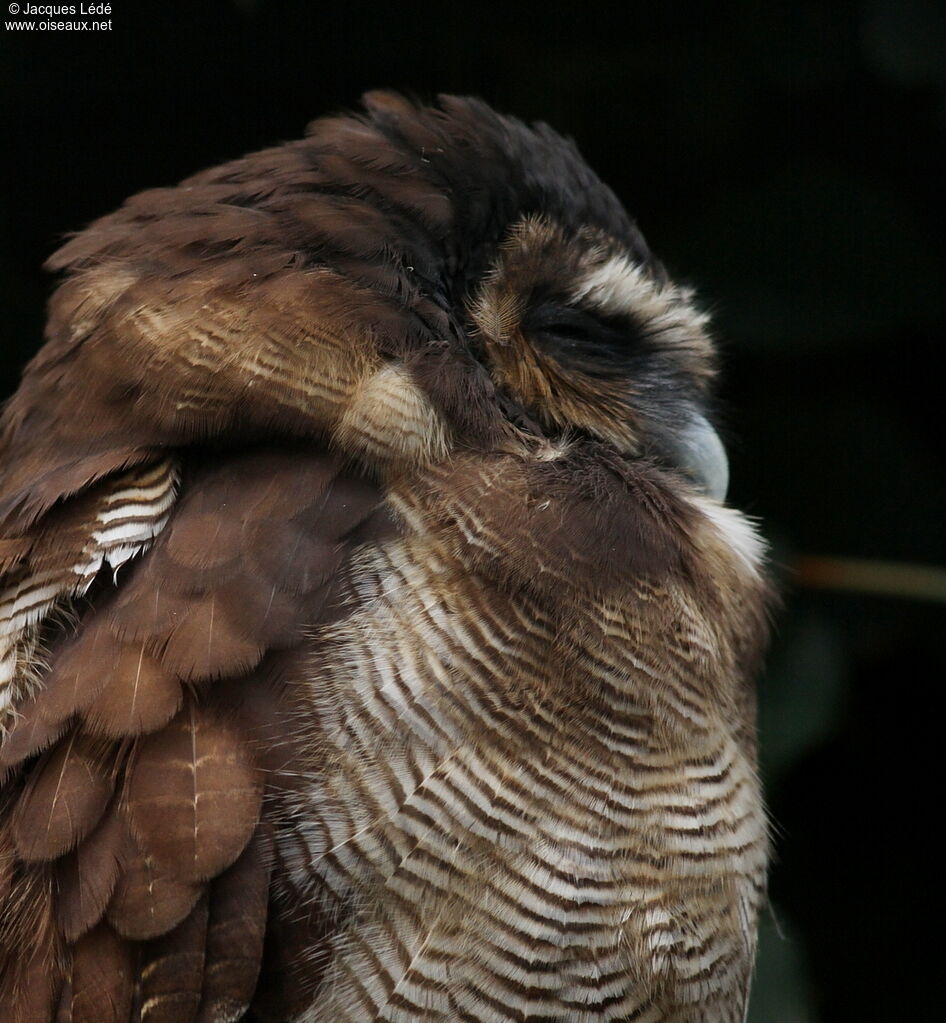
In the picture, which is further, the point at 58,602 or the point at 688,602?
the point at 688,602

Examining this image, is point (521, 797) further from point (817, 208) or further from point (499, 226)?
point (817, 208)

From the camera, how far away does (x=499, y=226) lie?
6.31 ft

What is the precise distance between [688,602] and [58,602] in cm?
85

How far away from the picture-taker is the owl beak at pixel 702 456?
2092 millimetres

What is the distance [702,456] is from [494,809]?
2.80ft

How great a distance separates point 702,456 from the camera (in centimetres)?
212

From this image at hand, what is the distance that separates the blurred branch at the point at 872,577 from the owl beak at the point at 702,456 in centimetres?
88

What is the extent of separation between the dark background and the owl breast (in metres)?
1.48

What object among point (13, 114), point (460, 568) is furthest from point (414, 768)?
point (13, 114)

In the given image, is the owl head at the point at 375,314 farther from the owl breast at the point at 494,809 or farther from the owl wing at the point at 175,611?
the owl breast at the point at 494,809

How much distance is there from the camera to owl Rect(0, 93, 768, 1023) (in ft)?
4.74

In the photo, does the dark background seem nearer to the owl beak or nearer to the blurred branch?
the blurred branch

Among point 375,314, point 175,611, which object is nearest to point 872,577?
point 375,314

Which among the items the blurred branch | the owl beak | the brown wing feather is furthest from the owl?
the blurred branch
